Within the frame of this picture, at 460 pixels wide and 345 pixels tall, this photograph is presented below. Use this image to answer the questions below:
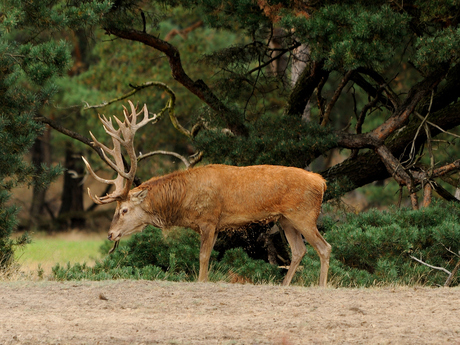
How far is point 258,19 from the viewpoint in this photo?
10.7m

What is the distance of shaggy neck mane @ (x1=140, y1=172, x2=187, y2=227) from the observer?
8773mm

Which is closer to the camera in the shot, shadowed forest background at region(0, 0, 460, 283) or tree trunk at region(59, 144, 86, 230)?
shadowed forest background at region(0, 0, 460, 283)

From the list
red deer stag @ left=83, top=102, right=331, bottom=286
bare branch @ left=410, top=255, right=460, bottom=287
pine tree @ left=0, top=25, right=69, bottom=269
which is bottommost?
bare branch @ left=410, top=255, right=460, bottom=287

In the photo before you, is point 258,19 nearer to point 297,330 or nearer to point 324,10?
point 324,10

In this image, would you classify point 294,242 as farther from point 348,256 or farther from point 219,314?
point 219,314

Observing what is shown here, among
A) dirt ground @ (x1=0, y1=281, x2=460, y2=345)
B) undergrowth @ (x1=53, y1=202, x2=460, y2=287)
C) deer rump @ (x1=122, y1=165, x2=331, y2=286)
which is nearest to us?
dirt ground @ (x1=0, y1=281, x2=460, y2=345)

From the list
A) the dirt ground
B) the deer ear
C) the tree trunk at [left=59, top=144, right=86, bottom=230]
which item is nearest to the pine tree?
the deer ear

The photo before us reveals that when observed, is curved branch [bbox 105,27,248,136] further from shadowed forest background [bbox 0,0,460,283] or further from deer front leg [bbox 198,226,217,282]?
deer front leg [bbox 198,226,217,282]

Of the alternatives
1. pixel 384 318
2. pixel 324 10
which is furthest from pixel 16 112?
pixel 384 318

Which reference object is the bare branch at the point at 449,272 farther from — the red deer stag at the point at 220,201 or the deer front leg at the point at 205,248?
the deer front leg at the point at 205,248

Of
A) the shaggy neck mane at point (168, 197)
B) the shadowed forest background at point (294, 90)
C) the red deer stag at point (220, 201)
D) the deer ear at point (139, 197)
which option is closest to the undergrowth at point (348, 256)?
the shadowed forest background at point (294, 90)

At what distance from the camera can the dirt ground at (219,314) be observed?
5168mm

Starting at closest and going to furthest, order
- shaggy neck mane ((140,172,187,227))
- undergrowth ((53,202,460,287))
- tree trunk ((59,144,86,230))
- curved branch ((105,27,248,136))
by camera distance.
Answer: shaggy neck mane ((140,172,187,227)) < undergrowth ((53,202,460,287)) < curved branch ((105,27,248,136)) < tree trunk ((59,144,86,230))

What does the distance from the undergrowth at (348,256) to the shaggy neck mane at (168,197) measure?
95cm
